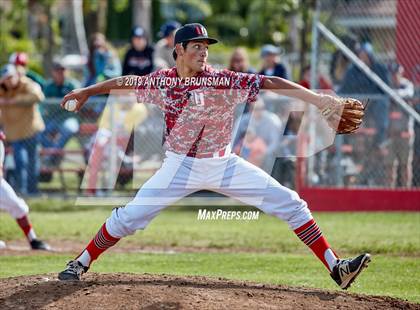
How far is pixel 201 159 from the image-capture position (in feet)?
25.8

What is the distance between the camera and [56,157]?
53.3 feet

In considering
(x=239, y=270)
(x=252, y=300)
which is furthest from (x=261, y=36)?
(x=252, y=300)

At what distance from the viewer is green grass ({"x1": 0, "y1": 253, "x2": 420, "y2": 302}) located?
29.6 ft

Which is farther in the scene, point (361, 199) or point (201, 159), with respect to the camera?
point (361, 199)

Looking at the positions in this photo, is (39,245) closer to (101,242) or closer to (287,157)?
(101,242)

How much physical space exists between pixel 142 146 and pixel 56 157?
164 centimetres

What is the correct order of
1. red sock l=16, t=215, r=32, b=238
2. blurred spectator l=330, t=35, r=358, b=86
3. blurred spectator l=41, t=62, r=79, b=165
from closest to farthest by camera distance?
red sock l=16, t=215, r=32, b=238 → blurred spectator l=330, t=35, r=358, b=86 → blurred spectator l=41, t=62, r=79, b=165

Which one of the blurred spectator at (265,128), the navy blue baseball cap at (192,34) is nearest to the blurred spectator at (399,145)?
the blurred spectator at (265,128)

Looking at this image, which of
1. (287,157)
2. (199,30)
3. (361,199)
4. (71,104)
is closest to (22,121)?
(287,157)

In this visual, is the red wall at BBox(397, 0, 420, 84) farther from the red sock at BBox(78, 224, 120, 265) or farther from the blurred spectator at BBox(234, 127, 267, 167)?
the red sock at BBox(78, 224, 120, 265)

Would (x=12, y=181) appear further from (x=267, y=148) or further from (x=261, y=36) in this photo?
(x=261, y=36)

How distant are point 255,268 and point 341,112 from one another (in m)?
2.75

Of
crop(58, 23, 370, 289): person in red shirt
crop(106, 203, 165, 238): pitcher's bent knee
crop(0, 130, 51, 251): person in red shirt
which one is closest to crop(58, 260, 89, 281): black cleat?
crop(58, 23, 370, 289): person in red shirt

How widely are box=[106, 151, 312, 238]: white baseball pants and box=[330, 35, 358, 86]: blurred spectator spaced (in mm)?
7240
